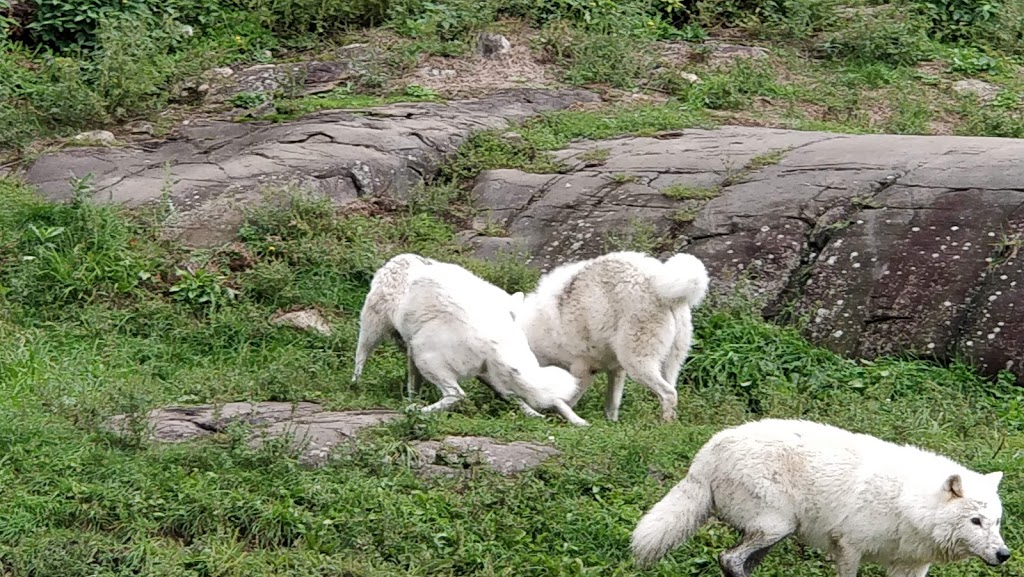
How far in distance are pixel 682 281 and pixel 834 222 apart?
2821 mm

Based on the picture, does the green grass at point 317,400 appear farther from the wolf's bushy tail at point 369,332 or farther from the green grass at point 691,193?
the green grass at point 691,193

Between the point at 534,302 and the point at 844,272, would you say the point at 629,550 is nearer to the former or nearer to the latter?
the point at 534,302

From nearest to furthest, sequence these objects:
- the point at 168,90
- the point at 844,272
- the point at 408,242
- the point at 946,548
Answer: the point at 946,548, the point at 844,272, the point at 408,242, the point at 168,90

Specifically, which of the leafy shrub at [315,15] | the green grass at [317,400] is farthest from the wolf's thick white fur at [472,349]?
the leafy shrub at [315,15]

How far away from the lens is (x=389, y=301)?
878 cm

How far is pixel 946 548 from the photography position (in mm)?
5773

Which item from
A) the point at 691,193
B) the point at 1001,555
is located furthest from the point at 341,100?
the point at 1001,555

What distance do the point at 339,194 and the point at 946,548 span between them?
7574 millimetres

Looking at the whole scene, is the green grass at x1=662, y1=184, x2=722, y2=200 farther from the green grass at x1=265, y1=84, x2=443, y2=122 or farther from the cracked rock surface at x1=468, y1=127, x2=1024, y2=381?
the green grass at x1=265, y1=84, x2=443, y2=122

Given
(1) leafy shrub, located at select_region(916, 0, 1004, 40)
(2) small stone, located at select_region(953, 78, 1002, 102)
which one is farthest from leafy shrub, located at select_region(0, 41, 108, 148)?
(1) leafy shrub, located at select_region(916, 0, 1004, 40)

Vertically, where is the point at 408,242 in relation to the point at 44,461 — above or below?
below

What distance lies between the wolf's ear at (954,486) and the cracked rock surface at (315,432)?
84.4 inches

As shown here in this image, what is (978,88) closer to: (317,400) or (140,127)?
(140,127)

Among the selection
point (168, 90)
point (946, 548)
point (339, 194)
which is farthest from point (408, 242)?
point (946, 548)
